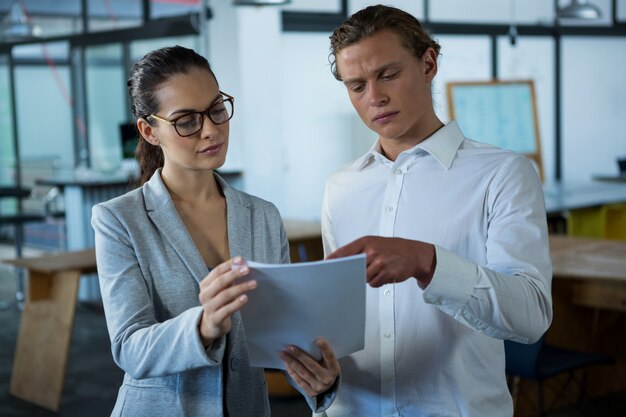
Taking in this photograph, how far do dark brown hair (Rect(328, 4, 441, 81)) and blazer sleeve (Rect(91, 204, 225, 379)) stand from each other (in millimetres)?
593

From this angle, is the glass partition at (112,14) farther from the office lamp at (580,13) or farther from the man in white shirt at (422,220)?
the man in white shirt at (422,220)

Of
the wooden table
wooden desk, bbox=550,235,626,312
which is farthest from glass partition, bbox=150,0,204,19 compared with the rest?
wooden desk, bbox=550,235,626,312

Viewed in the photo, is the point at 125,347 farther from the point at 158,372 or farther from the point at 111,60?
the point at 111,60

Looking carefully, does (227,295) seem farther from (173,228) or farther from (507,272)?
(507,272)

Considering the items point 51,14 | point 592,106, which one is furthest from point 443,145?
point 592,106

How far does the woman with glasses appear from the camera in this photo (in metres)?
1.60

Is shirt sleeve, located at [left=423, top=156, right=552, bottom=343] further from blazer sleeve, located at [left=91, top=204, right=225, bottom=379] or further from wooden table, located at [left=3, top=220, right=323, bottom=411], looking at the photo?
wooden table, located at [left=3, top=220, right=323, bottom=411]

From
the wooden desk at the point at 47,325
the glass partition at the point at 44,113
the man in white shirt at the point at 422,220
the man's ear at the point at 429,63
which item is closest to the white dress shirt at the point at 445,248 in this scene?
the man in white shirt at the point at 422,220

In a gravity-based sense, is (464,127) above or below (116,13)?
below

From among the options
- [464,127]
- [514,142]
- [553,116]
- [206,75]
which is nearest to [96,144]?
[464,127]

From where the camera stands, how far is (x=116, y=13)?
9117mm

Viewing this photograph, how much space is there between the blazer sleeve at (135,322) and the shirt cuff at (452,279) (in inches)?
15.9

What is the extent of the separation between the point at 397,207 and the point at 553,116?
929cm

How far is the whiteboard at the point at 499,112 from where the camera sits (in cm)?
884
